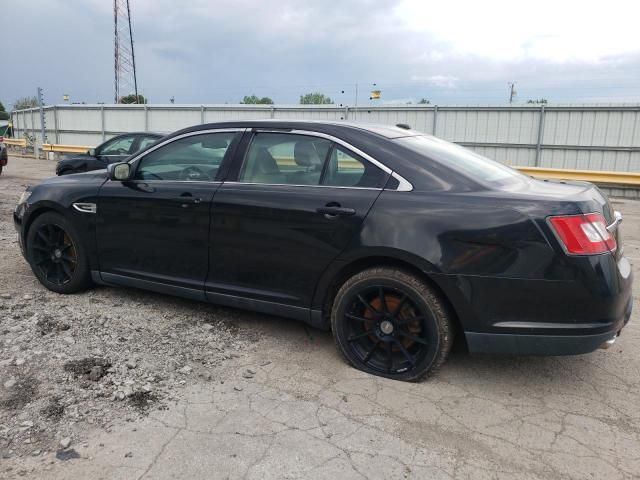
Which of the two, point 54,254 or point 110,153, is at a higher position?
point 110,153

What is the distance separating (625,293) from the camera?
3.06 meters

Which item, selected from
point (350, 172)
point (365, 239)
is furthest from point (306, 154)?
point (365, 239)

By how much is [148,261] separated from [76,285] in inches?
36.5

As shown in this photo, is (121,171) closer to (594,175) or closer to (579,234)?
(579,234)

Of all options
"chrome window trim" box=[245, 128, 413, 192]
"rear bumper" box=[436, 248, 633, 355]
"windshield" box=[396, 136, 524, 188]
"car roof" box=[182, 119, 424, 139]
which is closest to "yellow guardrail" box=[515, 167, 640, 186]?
"windshield" box=[396, 136, 524, 188]

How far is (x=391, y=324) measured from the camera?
333 centimetres

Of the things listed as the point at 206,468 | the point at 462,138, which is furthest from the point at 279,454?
the point at 462,138

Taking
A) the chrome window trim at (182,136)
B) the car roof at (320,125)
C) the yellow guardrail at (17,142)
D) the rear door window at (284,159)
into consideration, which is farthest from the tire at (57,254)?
the yellow guardrail at (17,142)

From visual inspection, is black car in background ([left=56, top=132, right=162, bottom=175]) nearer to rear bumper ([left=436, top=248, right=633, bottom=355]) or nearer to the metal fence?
the metal fence

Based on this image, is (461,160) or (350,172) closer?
(350,172)

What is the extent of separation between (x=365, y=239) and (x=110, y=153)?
1091cm

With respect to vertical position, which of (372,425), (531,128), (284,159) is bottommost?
(372,425)

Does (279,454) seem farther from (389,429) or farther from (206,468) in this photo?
(389,429)

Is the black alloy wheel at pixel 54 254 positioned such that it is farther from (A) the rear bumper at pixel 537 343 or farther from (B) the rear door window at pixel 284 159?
(A) the rear bumper at pixel 537 343
